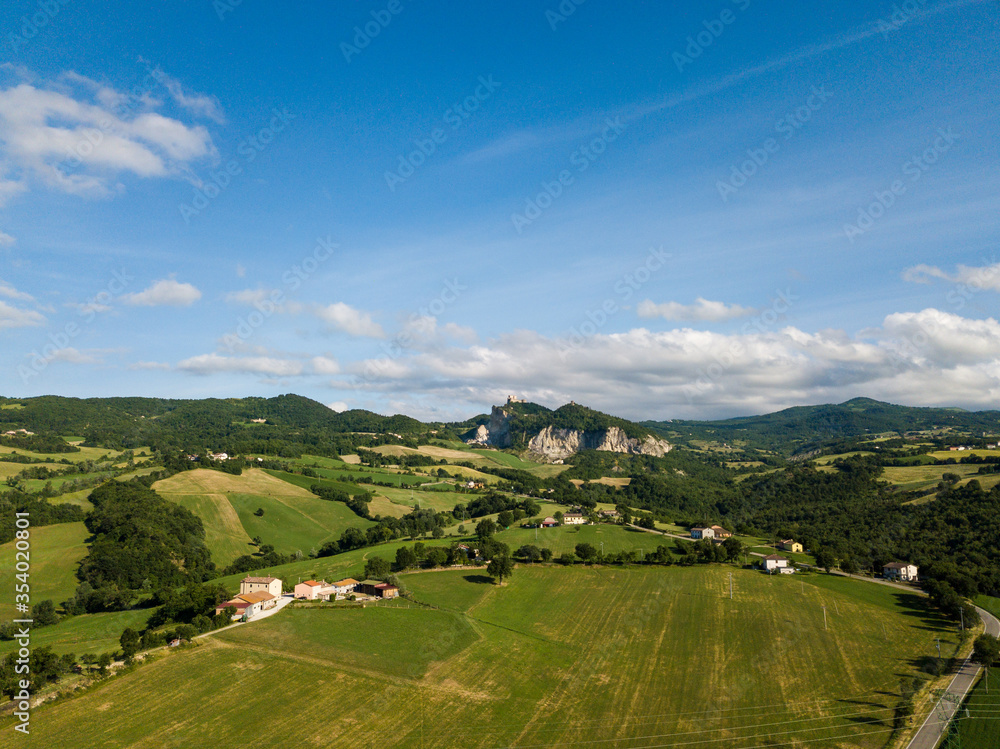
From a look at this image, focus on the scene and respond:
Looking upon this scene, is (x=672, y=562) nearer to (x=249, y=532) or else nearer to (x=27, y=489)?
(x=249, y=532)

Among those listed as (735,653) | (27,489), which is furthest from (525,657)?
(27,489)

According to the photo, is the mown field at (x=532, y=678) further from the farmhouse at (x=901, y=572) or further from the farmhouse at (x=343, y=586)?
the farmhouse at (x=901, y=572)

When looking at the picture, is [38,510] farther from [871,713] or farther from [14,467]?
[871,713]

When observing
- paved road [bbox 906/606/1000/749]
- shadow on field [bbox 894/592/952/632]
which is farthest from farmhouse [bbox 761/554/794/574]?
paved road [bbox 906/606/1000/749]

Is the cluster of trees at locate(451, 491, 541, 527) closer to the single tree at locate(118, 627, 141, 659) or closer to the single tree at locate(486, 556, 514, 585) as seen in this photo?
the single tree at locate(486, 556, 514, 585)

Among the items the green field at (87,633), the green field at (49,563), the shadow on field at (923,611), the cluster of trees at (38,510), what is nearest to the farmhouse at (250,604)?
the green field at (87,633)
